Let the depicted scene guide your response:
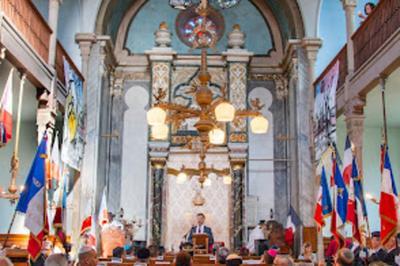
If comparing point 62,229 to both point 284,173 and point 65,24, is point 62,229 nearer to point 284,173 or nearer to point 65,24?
point 65,24

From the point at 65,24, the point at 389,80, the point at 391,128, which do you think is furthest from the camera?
the point at 391,128

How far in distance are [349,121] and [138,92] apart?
26.8 ft

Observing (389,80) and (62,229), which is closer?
(62,229)

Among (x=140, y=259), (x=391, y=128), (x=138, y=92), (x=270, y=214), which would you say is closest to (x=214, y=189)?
(x=270, y=214)

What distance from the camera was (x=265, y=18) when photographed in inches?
719

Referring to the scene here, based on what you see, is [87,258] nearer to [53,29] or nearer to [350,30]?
[53,29]

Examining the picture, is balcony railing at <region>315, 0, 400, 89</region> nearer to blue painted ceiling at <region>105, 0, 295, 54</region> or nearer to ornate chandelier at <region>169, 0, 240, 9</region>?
blue painted ceiling at <region>105, 0, 295, 54</region>

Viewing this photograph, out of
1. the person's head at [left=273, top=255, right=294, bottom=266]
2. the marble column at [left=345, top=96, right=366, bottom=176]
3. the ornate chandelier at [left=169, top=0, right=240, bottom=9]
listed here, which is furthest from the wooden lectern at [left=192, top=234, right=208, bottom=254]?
the ornate chandelier at [left=169, top=0, right=240, bottom=9]

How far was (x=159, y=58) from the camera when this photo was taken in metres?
17.0

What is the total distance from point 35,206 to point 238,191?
8.83 metres

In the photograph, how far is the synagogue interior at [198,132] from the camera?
401 inches

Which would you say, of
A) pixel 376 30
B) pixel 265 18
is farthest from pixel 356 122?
pixel 265 18

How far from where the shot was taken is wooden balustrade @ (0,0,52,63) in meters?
9.55

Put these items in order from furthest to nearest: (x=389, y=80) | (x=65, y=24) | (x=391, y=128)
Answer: (x=391, y=128)
(x=65, y=24)
(x=389, y=80)
